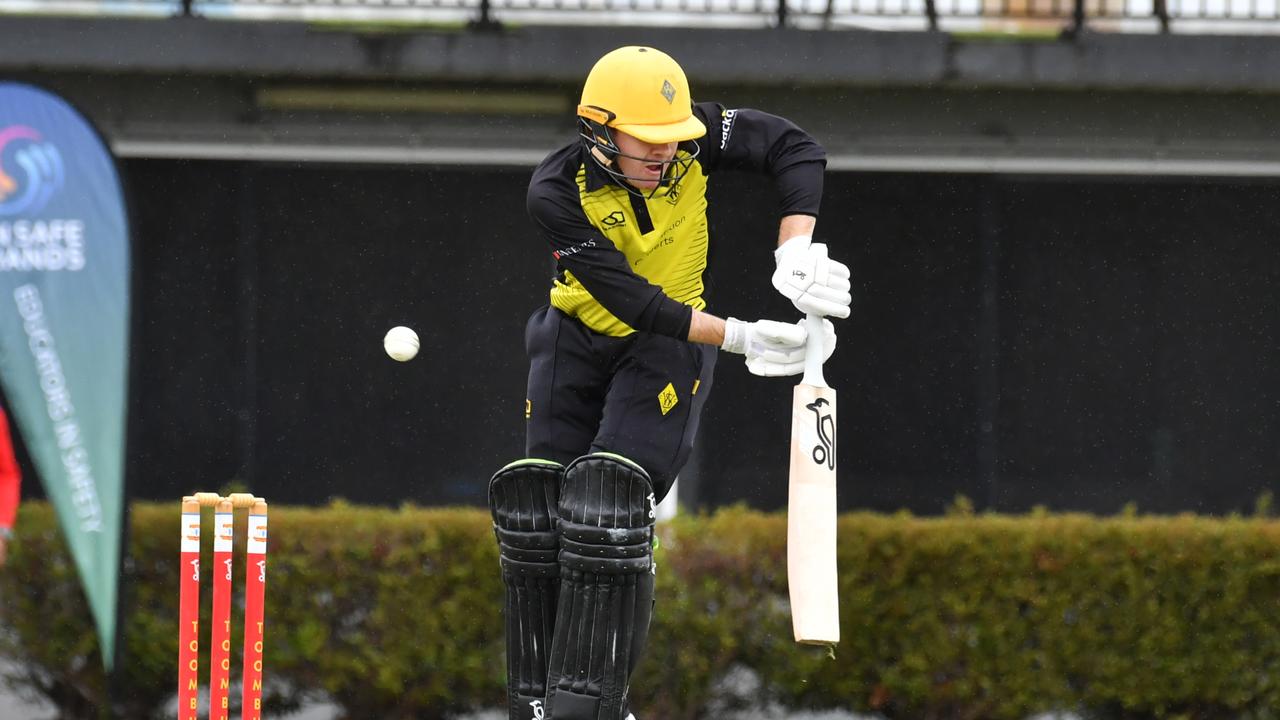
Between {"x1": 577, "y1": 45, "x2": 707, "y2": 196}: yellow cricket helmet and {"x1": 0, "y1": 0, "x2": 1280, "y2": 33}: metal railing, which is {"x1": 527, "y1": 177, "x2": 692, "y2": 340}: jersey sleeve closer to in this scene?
{"x1": 577, "y1": 45, "x2": 707, "y2": 196}: yellow cricket helmet

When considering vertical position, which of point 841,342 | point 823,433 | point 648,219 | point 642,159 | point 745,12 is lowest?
point 841,342

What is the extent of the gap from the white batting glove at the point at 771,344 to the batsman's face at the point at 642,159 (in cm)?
47

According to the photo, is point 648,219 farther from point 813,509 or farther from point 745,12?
point 745,12

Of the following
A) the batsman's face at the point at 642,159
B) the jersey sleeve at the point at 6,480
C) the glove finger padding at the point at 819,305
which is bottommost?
the jersey sleeve at the point at 6,480

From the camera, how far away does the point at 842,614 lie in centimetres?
809

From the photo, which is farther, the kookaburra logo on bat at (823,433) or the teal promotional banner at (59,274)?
the teal promotional banner at (59,274)

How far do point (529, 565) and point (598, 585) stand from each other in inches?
12.7

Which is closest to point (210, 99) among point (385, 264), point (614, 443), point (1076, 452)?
point (385, 264)

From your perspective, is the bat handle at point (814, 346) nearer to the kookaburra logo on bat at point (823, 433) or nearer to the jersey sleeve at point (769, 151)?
the kookaburra logo on bat at point (823, 433)

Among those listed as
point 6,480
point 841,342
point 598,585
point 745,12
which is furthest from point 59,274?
point 841,342

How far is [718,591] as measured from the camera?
8.07 m

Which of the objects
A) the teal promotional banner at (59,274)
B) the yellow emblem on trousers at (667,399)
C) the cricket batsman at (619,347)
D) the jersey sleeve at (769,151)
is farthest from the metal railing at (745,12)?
the yellow emblem on trousers at (667,399)

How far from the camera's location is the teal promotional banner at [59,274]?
790 centimetres

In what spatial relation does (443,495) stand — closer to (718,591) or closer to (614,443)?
(718,591)
